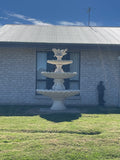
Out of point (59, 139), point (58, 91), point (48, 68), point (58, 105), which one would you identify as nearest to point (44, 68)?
point (48, 68)

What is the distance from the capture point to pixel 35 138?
479 cm

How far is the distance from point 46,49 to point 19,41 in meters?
1.49

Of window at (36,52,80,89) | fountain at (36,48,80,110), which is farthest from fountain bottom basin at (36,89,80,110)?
window at (36,52,80,89)

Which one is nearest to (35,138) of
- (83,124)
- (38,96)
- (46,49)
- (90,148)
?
(90,148)

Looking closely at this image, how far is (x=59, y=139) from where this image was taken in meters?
4.73

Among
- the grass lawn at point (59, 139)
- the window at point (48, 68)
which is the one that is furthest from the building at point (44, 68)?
the grass lawn at point (59, 139)

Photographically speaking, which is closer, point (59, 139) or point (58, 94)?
point (59, 139)

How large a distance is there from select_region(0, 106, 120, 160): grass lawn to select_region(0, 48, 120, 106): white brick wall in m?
3.71

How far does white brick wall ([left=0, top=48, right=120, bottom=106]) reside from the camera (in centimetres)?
1032

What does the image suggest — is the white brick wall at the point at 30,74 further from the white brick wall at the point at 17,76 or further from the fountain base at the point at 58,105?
the fountain base at the point at 58,105

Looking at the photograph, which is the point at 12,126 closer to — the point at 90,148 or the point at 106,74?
the point at 90,148

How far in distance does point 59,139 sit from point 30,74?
6.00 m

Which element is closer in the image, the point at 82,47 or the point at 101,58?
the point at 82,47

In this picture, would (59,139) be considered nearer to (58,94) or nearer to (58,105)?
(58,94)
